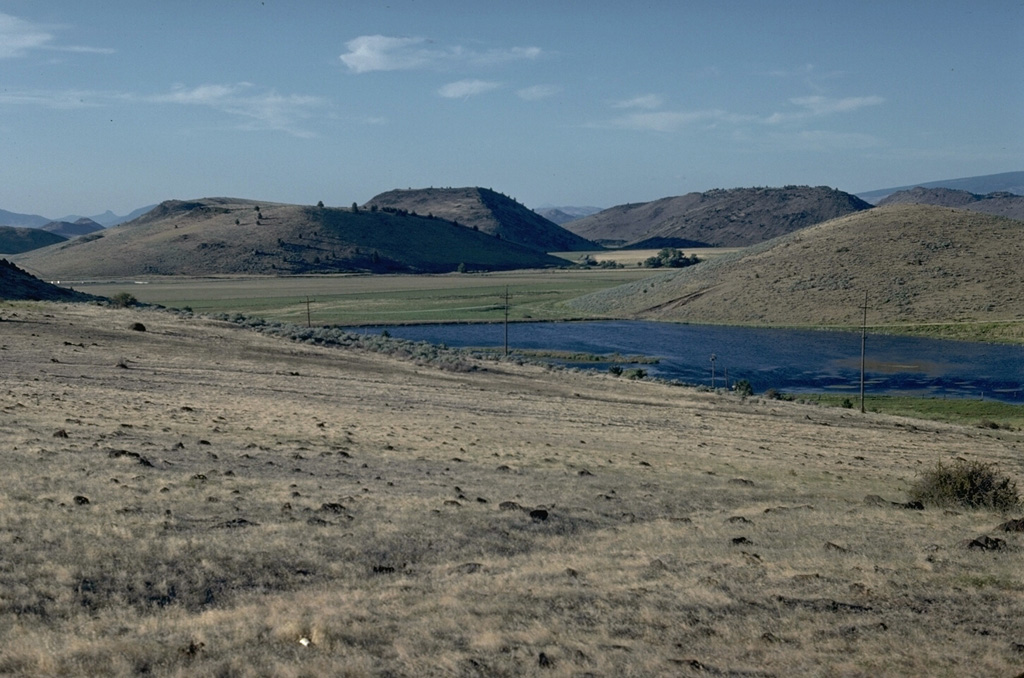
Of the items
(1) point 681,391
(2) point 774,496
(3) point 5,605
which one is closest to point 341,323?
(1) point 681,391

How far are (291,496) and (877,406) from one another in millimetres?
49440

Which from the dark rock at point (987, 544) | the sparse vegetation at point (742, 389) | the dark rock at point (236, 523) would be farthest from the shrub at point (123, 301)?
the dark rock at point (987, 544)

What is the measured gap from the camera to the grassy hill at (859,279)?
358 feet

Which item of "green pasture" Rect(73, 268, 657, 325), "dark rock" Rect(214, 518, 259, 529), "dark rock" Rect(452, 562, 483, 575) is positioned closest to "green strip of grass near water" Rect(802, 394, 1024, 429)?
"dark rock" Rect(452, 562, 483, 575)

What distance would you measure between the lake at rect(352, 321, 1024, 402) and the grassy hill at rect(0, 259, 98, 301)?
34.2 m

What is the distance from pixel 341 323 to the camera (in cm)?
10856

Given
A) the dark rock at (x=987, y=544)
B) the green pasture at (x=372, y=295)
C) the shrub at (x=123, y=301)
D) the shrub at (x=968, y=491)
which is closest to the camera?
the dark rock at (x=987, y=544)

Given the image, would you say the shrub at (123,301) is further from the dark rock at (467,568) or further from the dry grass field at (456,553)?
the dark rock at (467,568)

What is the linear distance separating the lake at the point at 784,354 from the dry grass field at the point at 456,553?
39.8 meters

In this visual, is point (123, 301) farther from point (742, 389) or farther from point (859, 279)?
point (859, 279)

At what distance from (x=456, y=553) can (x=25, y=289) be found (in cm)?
6298

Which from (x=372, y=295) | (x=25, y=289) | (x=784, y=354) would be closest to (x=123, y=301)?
(x=25, y=289)

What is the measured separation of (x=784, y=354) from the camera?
86.9 m

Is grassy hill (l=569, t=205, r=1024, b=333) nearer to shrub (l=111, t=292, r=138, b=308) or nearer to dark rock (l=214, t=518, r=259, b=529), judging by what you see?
shrub (l=111, t=292, r=138, b=308)
